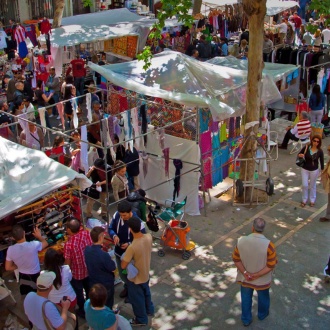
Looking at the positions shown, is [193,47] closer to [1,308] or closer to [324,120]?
[324,120]

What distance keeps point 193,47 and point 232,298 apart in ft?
43.1

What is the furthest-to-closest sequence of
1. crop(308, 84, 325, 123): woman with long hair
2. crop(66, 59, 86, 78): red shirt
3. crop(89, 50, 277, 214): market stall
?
crop(66, 59, 86, 78): red shirt, crop(308, 84, 325, 123): woman with long hair, crop(89, 50, 277, 214): market stall

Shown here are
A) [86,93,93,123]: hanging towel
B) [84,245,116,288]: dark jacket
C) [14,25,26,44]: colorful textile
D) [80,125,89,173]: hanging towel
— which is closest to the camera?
[84,245,116,288]: dark jacket

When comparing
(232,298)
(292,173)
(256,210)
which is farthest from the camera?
(292,173)

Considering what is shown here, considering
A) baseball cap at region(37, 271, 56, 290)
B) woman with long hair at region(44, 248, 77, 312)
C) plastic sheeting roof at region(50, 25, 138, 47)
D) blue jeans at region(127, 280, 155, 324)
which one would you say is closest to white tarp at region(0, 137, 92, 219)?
woman with long hair at region(44, 248, 77, 312)

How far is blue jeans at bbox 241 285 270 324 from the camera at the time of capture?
6871mm

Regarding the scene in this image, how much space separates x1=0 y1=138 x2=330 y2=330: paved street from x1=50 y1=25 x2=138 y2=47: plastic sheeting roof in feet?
25.8

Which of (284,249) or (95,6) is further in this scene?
(95,6)

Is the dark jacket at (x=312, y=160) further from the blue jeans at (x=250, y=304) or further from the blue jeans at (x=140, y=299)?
the blue jeans at (x=140, y=299)

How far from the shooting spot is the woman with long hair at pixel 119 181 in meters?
9.16

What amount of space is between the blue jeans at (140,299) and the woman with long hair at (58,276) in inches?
32.7

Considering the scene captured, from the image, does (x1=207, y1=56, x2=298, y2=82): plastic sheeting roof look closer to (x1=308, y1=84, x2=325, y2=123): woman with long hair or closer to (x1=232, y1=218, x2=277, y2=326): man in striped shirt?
(x1=308, y1=84, x2=325, y2=123): woman with long hair

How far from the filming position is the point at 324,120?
1470 cm

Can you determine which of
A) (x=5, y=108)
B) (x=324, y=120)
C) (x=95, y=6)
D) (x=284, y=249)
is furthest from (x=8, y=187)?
(x=95, y=6)
